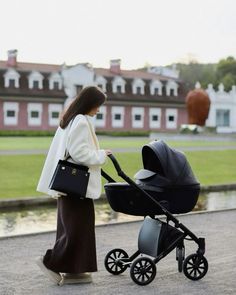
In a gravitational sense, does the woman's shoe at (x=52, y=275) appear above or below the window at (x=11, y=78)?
below

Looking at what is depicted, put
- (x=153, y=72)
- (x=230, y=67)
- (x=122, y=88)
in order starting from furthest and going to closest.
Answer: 1. (x=230, y=67)
2. (x=153, y=72)
3. (x=122, y=88)

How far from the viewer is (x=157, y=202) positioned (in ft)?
17.7

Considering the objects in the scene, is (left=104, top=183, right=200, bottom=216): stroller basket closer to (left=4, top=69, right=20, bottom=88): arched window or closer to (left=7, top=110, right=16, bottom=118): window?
(left=7, top=110, right=16, bottom=118): window

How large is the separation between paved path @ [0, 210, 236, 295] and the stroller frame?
7 centimetres

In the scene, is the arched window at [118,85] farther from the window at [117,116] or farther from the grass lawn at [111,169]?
the grass lawn at [111,169]

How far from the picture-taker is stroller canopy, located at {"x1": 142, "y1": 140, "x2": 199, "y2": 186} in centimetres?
543

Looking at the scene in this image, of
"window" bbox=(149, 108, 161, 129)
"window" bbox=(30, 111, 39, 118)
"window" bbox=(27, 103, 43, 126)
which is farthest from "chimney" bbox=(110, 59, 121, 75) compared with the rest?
"window" bbox=(30, 111, 39, 118)

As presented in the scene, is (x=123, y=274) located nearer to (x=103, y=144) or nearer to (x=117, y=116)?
(x=103, y=144)

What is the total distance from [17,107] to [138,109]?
11461 mm

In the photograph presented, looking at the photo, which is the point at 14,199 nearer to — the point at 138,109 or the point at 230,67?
the point at 138,109

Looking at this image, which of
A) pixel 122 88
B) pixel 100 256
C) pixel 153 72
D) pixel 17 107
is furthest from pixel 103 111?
pixel 100 256

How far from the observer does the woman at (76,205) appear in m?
5.18

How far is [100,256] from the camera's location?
6.54 metres

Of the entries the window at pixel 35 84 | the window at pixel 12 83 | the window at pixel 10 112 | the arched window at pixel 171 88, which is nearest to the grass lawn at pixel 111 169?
the window at pixel 10 112
